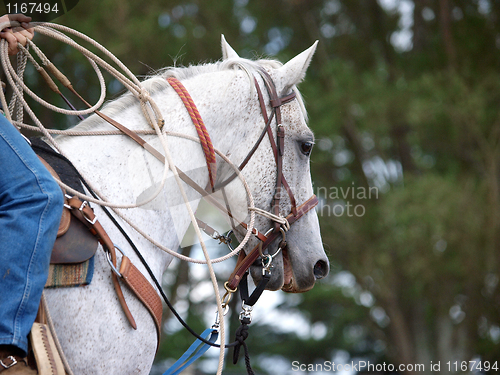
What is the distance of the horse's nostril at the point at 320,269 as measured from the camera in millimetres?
2635

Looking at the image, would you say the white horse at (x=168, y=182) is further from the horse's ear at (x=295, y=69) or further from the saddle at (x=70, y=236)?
the saddle at (x=70, y=236)

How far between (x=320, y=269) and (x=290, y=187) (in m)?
0.50

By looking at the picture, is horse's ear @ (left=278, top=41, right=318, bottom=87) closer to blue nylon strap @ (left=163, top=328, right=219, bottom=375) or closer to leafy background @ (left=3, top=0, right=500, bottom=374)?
blue nylon strap @ (left=163, top=328, right=219, bottom=375)

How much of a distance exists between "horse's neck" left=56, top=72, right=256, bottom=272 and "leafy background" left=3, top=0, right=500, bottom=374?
5.68m

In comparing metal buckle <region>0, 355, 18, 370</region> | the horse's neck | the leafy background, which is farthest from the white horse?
the leafy background

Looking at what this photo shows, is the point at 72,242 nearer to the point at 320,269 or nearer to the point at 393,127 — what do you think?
the point at 320,269

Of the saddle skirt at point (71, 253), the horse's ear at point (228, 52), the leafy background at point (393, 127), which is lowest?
the leafy background at point (393, 127)

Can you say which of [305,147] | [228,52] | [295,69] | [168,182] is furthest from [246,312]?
[228,52]

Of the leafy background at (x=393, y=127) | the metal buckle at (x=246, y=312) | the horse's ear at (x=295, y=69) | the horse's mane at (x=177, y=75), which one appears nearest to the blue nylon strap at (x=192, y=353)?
the metal buckle at (x=246, y=312)

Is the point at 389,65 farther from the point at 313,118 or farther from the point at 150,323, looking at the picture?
the point at 150,323

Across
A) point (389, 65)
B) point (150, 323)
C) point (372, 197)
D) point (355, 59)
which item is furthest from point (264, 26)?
point (150, 323)

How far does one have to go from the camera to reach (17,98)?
86.9 inches

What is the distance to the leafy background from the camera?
29.1 feet

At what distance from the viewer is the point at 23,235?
5.55 feet
